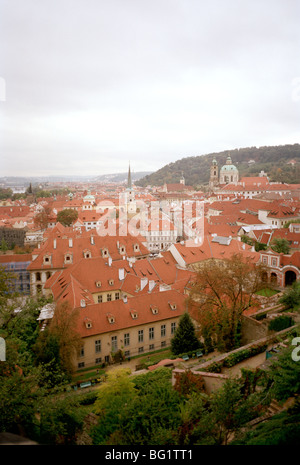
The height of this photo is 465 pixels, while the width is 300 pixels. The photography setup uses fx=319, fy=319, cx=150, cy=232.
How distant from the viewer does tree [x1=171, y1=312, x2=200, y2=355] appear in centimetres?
1647

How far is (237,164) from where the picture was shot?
15438 cm

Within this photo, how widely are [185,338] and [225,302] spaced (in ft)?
9.26

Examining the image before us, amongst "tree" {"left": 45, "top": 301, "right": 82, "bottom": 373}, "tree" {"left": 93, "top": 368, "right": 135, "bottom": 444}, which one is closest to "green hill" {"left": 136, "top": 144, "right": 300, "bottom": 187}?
"tree" {"left": 45, "top": 301, "right": 82, "bottom": 373}

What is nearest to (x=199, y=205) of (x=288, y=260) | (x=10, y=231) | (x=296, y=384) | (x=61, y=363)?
(x=10, y=231)

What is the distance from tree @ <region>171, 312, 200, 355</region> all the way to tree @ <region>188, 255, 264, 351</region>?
0.60 meters

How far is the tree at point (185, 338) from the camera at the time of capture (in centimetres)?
1647

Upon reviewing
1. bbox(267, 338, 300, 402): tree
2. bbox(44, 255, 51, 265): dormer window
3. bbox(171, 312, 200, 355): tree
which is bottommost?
bbox(171, 312, 200, 355): tree

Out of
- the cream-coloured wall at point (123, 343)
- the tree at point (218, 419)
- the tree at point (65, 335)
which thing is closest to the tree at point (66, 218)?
the cream-coloured wall at point (123, 343)

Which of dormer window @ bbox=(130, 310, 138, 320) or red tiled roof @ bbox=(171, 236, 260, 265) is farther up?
red tiled roof @ bbox=(171, 236, 260, 265)

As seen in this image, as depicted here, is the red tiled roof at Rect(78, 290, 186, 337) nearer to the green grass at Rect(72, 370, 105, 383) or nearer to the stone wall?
the green grass at Rect(72, 370, 105, 383)

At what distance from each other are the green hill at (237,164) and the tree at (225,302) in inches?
3639

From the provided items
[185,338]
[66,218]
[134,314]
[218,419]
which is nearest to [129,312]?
[134,314]

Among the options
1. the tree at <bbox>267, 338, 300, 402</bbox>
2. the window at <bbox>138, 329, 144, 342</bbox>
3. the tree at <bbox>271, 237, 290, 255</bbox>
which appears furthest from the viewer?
the tree at <bbox>271, 237, 290, 255</bbox>
